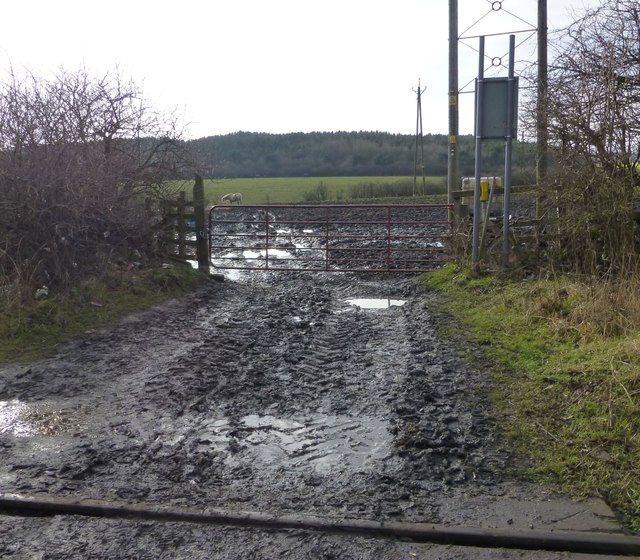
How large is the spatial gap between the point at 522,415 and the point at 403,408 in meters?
0.96

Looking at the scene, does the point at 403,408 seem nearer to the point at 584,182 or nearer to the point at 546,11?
the point at 584,182

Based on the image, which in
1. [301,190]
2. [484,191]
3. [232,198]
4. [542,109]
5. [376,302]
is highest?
[542,109]

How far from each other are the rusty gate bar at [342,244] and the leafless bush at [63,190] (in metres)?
2.98

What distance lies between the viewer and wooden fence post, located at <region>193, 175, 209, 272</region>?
541 inches

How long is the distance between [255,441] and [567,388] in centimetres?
270

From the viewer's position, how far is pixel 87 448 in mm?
5066

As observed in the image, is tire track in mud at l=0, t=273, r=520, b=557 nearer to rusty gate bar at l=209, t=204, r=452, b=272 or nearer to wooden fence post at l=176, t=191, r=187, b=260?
rusty gate bar at l=209, t=204, r=452, b=272

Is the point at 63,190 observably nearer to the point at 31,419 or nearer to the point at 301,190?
the point at 31,419

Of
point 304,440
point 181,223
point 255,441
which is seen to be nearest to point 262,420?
point 255,441

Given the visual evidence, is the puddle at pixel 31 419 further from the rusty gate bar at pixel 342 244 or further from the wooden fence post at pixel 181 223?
the wooden fence post at pixel 181 223

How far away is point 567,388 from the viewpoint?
5.82 metres

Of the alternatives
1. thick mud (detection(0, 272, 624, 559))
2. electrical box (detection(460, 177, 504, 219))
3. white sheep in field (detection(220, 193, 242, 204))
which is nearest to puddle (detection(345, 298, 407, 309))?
thick mud (detection(0, 272, 624, 559))

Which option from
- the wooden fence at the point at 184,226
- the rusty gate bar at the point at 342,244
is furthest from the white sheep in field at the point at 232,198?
the wooden fence at the point at 184,226

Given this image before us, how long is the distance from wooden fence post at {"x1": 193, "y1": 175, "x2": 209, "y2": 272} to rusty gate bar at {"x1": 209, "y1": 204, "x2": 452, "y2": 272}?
→ 2.03 ft
